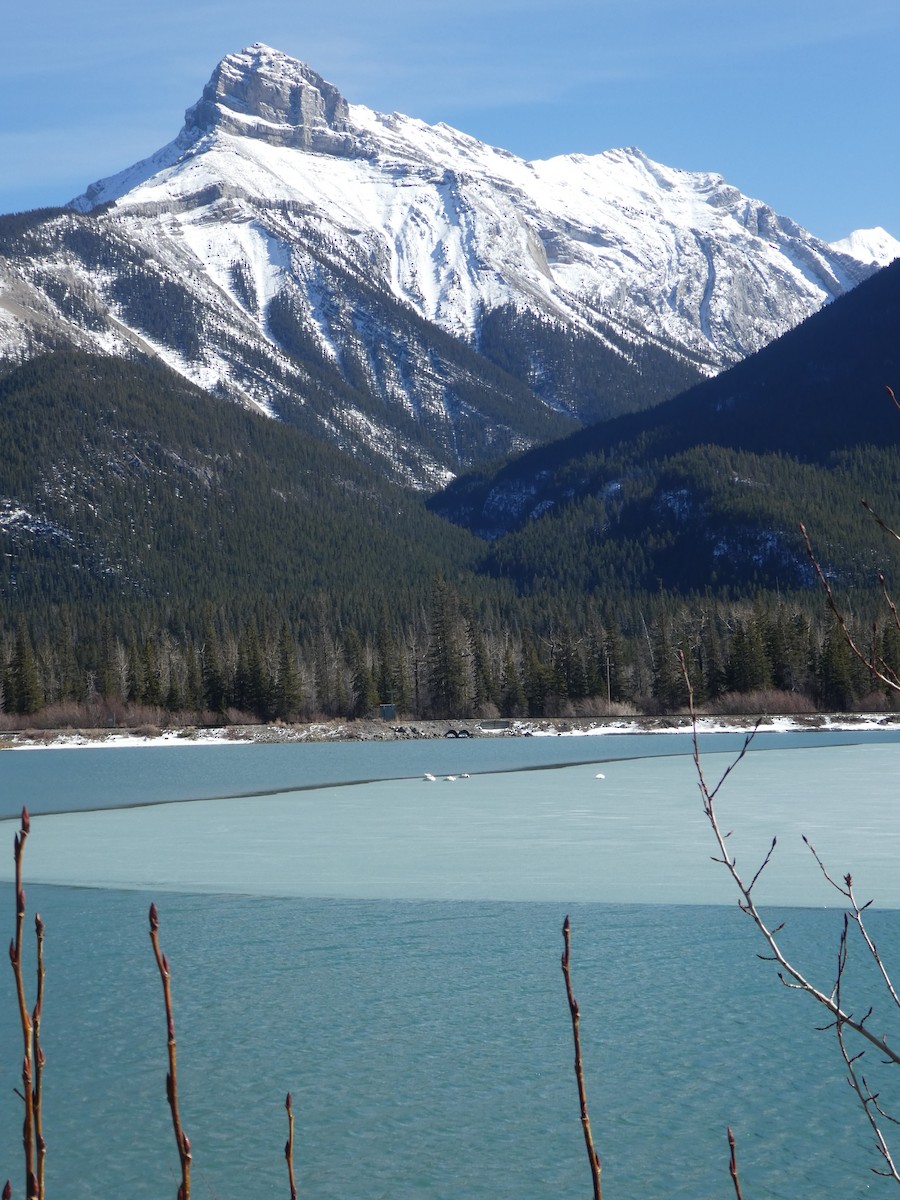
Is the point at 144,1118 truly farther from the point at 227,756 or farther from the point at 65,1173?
the point at 227,756

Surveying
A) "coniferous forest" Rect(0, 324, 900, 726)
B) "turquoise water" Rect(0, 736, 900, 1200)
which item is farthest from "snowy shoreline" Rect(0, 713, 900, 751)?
"turquoise water" Rect(0, 736, 900, 1200)

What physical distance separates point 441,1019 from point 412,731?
8269 cm

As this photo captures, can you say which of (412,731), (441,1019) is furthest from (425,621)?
(441,1019)

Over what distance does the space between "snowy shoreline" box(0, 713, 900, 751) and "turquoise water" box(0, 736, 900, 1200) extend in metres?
61.6

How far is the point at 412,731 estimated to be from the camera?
96312 mm

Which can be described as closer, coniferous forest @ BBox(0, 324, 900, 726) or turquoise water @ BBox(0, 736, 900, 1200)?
turquoise water @ BBox(0, 736, 900, 1200)

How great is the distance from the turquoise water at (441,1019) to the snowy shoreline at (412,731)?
202ft

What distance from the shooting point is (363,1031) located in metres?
13.5

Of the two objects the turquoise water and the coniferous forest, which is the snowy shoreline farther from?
the turquoise water

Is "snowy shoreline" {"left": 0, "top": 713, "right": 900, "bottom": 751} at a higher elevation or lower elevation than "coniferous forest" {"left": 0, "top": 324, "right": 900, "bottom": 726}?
lower

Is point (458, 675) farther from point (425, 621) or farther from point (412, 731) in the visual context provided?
point (425, 621)

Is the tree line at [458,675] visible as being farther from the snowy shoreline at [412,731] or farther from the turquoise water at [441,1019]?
the turquoise water at [441,1019]

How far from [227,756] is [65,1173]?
65.8 m

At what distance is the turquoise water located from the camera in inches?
396
